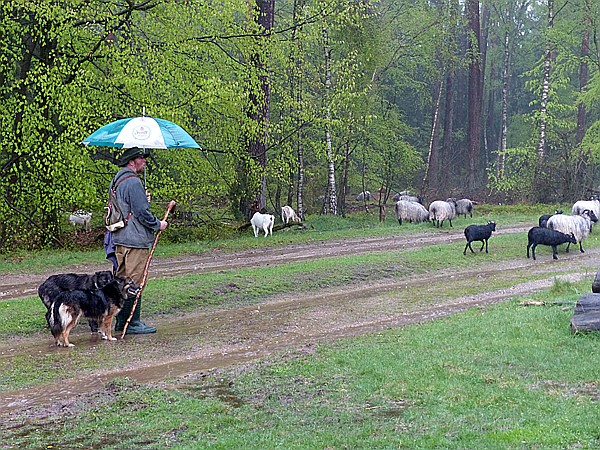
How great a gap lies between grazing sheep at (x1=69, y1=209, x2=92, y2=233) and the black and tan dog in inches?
528

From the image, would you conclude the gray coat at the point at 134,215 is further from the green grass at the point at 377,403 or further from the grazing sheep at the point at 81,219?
the grazing sheep at the point at 81,219

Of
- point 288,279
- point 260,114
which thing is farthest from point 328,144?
point 288,279

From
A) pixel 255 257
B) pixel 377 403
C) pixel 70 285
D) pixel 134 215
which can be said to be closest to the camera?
pixel 377 403

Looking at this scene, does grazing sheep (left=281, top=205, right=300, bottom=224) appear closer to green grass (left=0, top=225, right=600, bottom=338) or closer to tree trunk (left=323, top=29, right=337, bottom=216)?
tree trunk (left=323, top=29, right=337, bottom=216)

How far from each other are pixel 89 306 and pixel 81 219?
1449 centimetres

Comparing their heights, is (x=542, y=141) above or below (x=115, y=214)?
above

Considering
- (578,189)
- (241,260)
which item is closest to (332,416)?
(241,260)

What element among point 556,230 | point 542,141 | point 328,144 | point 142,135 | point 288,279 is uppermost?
point 542,141

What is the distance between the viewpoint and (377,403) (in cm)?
720

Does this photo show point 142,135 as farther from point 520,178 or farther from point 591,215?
point 520,178

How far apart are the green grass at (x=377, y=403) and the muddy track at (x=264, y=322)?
2.13ft

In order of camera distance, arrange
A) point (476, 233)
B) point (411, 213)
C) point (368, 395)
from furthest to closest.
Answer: point (411, 213) < point (476, 233) < point (368, 395)

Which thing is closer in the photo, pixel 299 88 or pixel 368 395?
pixel 368 395

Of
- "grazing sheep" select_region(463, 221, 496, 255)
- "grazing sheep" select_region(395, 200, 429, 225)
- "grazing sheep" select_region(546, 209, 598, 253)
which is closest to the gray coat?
"grazing sheep" select_region(463, 221, 496, 255)
